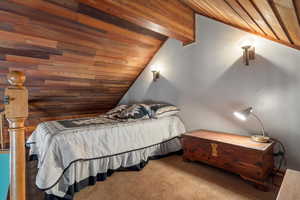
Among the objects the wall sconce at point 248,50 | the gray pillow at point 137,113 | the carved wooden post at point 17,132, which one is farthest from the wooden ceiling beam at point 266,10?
the gray pillow at point 137,113

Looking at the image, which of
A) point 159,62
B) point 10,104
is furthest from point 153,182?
point 159,62

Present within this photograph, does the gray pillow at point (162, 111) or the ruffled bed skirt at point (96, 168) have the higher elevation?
the gray pillow at point (162, 111)

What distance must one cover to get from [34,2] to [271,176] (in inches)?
137

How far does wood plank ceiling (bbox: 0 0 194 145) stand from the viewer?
1.94 metres

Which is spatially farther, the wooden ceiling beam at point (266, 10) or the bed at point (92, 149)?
the bed at point (92, 149)

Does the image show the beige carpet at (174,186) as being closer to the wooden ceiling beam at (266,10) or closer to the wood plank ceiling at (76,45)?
the wooden ceiling beam at (266,10)

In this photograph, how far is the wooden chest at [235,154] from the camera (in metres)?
1.74

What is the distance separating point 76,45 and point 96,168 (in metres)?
1.89

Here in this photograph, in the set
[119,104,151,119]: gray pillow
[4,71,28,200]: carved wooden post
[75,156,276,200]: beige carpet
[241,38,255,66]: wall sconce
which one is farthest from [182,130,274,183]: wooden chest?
[4,71,28,200]: carved wooden post

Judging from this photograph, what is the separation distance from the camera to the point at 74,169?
181cm

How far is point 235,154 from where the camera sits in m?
1.90

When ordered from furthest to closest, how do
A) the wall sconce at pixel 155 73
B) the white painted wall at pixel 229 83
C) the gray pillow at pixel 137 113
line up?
1. the wall sconce at pixel 155 73
2. the gray pillow at pixel 137 113
3. the white painted wall at pixel 229 83

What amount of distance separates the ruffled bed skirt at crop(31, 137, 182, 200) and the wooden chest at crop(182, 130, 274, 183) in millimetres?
625

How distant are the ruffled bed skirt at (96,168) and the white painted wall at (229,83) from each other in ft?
2.96
